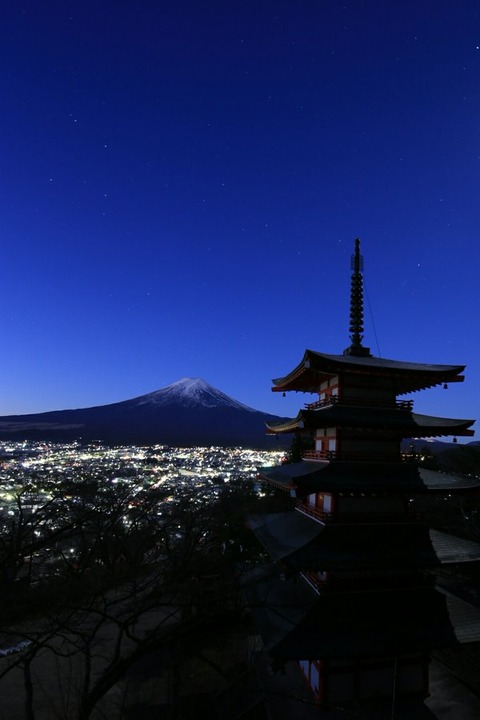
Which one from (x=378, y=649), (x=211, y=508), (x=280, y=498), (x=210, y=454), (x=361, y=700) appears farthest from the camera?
(x=210, y=454)

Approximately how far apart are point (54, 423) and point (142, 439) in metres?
37.4

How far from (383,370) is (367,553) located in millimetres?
5325

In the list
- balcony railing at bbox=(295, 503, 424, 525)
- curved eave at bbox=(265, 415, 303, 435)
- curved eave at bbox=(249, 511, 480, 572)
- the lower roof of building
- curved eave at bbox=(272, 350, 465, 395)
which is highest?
curved eave at bbox=(272, 350, 465, 395)

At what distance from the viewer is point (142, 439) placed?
104188mm

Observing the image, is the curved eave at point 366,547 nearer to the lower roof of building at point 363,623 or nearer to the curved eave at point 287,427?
the lower roof of building at point 363,623

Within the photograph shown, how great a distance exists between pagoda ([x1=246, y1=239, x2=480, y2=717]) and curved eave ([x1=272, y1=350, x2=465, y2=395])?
36 millimetres

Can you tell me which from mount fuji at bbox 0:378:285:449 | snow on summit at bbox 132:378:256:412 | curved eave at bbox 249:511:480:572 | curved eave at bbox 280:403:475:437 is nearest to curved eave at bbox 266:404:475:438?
curved eave at bbox 280:403:475:437

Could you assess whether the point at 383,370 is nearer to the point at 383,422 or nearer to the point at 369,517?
the point at 383,422

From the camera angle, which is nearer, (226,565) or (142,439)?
(226,565)

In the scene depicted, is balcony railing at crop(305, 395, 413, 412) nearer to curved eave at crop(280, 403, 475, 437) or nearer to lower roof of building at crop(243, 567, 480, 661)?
curved eave at crop(280, 403, 475, 437)

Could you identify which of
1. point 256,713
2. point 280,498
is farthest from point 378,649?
point 280,498

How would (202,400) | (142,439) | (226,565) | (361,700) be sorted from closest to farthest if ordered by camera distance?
1. (361,700)
2. (226,565)
3. (142,439)
4. (202,400)

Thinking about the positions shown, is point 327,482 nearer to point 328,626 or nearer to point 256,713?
point 328,626

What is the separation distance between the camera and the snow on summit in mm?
140125
